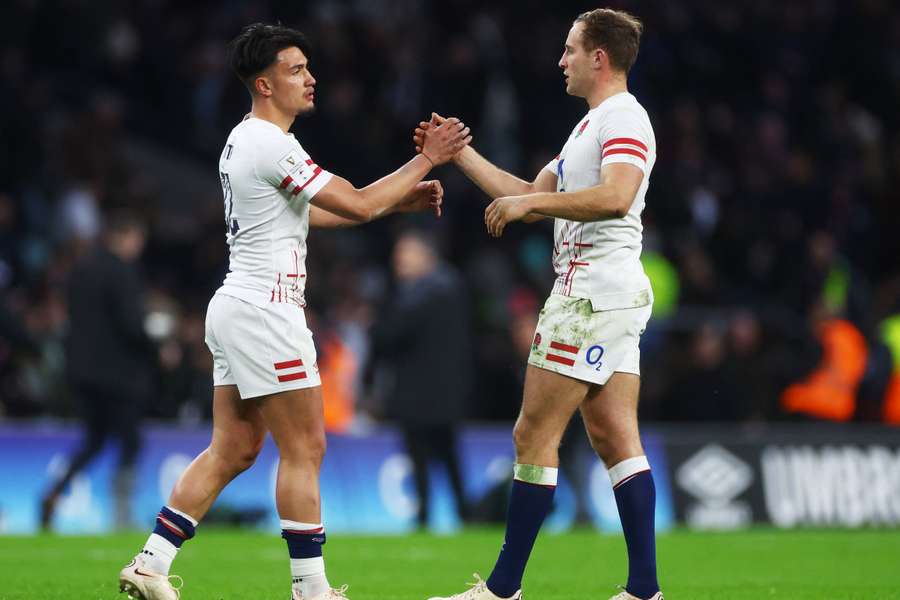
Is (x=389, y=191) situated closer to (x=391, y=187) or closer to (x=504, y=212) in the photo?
(x=391, y=187)

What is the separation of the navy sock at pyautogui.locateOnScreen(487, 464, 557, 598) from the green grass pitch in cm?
122

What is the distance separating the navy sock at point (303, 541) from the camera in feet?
21.5

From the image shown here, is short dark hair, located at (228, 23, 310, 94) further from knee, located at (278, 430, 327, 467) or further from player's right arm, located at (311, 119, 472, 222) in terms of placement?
knee, located at (278, 430, 327, 467)

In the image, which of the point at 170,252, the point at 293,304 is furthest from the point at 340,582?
the point at 170,252

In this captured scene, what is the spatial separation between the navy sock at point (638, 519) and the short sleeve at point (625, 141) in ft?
4.41

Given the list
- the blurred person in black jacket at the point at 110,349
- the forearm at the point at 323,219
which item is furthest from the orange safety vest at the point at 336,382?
the forearm at the point at 323,219

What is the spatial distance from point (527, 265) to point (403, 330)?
5315 mm

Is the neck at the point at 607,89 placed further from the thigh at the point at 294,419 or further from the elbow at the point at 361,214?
the thigh at the point at 294,419

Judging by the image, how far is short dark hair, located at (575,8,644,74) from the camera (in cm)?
688

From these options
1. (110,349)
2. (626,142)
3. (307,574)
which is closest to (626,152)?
(626,142)

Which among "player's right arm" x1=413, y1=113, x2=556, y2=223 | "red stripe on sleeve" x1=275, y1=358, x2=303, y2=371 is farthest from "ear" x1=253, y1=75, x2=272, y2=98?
"red stripe on sleeve" x1=275, y1=358, x2=303, y2=371

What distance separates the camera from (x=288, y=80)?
6840 mm

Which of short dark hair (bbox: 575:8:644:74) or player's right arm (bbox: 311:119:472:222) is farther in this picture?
short dark hair (bbox: 575:8:644:74)

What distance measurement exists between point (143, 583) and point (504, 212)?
88.8 inches
